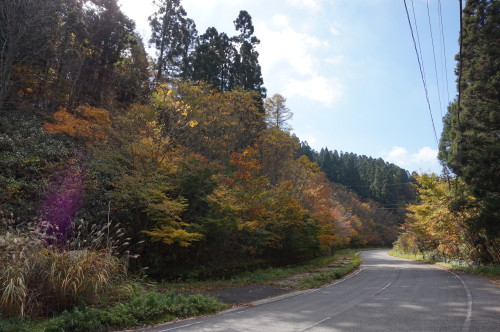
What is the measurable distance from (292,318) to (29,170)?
603 inches

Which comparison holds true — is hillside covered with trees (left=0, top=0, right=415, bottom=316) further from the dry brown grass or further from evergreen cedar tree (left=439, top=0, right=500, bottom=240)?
evergreen cedar tree (left=439, top=0, right=500, bottom=240)

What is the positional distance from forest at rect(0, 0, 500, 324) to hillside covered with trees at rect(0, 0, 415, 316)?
0.10 metres

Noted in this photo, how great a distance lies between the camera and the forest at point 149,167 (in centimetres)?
1165

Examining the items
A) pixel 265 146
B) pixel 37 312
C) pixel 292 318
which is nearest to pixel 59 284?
pixel 37 312

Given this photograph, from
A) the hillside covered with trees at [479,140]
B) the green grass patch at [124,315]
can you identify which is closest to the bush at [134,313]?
the green grass patch at [124,315]

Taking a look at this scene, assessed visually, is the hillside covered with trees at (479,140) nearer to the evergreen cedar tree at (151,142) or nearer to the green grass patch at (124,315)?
the evergreen cedar tree at (151,142)

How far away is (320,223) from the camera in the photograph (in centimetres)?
3086

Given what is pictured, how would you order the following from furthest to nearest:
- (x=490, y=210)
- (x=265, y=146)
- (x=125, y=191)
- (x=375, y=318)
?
(x=265, y=146) → (x=490, y=210) → (x=125, y=191) → (x=375, y=318)

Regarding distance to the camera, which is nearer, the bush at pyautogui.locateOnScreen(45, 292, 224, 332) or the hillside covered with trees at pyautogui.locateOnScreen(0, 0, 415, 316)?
the bush at pyautogui.locateOnScreen(45, 292, 224, 332)

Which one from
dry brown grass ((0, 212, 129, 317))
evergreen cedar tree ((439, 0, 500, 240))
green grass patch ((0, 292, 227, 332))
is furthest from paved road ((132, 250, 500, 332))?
evergreen cedar tree ((439, 0, 500, 240))

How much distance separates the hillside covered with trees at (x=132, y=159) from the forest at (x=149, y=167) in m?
0.10

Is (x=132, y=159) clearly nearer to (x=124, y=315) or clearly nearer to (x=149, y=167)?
(x=149, y=167)

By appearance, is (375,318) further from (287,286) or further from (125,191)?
(125,191)

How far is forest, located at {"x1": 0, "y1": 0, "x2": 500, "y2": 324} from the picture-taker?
1165 centimetres
